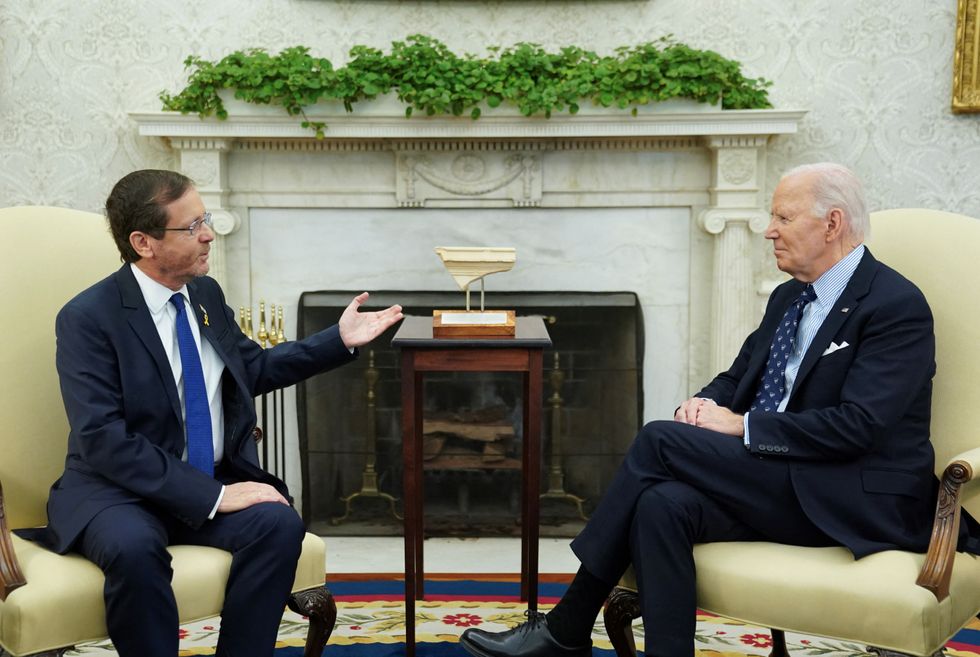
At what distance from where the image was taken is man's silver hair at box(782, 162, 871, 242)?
238 cm

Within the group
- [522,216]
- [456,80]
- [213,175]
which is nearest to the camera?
[456,80]

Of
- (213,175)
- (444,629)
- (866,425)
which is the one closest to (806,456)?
(866,425)

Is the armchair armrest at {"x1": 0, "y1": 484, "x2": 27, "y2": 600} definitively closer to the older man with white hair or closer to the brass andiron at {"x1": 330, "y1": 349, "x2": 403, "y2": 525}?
the older man with white hair

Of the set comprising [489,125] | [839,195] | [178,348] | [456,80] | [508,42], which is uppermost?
[508,42]

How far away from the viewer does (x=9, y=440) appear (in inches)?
92.1

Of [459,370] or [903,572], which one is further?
[459,370]

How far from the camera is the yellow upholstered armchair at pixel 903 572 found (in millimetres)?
1963

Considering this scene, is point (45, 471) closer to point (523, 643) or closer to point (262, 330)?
point (523, 643)

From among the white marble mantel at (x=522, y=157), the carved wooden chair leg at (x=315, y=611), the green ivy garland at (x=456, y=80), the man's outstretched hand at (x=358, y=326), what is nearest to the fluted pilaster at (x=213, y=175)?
the white marble mantel at (x=522, y=157)

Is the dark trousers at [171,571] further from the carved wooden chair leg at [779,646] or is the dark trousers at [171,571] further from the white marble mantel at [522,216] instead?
the white marble mantel at [522,216]

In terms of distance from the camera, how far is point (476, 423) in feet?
13.7

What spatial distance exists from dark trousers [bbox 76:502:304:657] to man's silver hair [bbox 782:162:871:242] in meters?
1.42

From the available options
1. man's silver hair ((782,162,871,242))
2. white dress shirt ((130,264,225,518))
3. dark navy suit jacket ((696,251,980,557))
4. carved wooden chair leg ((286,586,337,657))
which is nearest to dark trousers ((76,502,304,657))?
carved wooden chair leg ((286,586,337,657))

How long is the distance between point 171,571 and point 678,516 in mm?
1060
